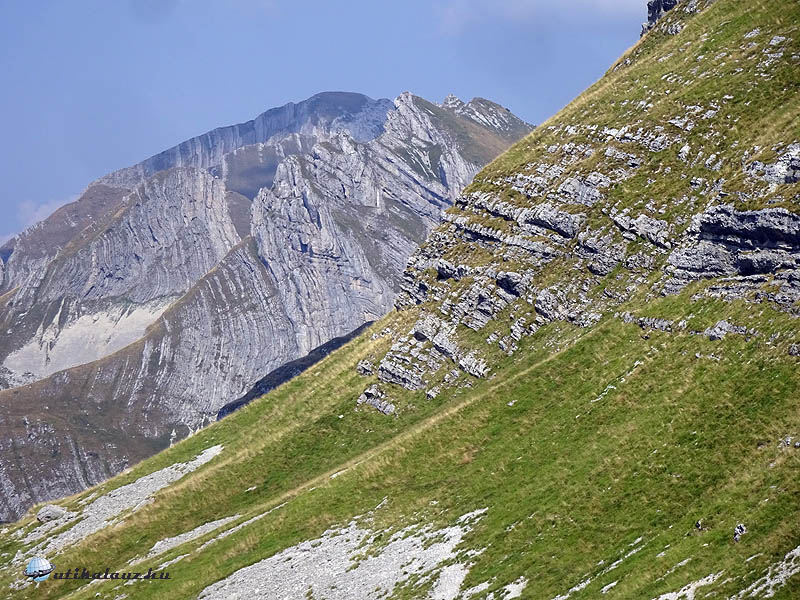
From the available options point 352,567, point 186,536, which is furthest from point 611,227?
point 186,536

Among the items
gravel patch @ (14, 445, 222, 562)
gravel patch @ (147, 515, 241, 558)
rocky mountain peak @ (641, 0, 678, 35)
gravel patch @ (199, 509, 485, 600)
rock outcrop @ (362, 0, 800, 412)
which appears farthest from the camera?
rocky mountain peak @ (641, 0, 678, 35)

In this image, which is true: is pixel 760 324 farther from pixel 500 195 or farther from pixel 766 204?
pixel 500 195

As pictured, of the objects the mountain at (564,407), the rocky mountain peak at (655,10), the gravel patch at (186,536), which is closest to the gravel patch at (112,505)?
the mountain at (564,407)

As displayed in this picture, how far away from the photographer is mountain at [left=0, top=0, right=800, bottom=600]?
43031 millimetres

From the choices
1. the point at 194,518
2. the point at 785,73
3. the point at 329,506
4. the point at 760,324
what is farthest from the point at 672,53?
the point at 194,518

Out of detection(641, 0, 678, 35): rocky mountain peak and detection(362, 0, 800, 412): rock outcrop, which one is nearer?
detection(362, 0, 800, 412): rock outcrop

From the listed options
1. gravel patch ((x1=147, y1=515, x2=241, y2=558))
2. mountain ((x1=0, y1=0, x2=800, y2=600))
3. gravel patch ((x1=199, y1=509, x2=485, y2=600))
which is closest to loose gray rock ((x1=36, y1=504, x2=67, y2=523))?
mountain ((x1=0, y1=0, x2=800, y2=600))

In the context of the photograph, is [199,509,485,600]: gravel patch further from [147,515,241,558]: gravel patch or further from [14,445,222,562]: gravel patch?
[14,445,222,562]: gravel patch

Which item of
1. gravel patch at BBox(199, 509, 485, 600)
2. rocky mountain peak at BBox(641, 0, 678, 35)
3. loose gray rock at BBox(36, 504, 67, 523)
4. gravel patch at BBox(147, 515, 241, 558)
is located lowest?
gravel patch at BBox(199, 509, 485, 600)

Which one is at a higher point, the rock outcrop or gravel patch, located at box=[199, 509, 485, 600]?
the rock outcrop

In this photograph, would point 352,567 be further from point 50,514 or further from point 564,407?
point 50,514

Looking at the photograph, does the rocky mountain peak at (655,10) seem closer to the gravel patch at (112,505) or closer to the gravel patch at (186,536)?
the gravel patch at (112,505)

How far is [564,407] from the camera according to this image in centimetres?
5947

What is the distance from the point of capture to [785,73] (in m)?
73.1
